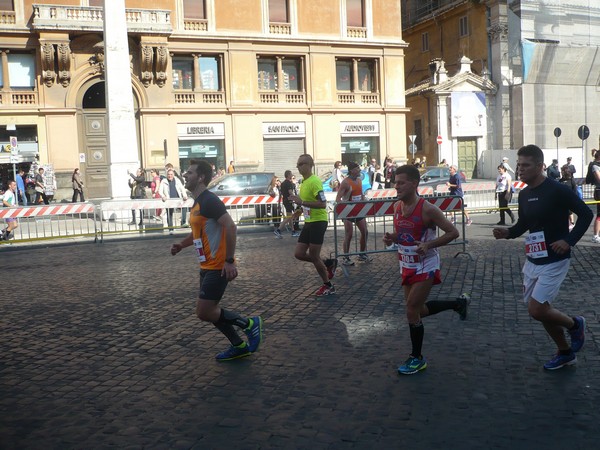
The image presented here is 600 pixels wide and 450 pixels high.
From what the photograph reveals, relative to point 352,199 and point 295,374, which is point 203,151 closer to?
point 352,199

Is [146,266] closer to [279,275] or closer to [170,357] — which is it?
[279,275]

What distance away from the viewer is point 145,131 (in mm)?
34719

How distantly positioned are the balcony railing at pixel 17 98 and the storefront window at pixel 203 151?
274 inches

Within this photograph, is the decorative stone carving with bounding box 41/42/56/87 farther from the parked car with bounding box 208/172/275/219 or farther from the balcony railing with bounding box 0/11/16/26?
the parked car with bounding box 208/172/275/219

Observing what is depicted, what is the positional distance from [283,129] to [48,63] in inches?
461

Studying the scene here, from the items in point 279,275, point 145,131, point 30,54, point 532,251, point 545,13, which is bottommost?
point 279,275

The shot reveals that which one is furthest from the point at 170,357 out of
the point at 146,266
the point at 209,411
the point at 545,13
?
the point at 545,13

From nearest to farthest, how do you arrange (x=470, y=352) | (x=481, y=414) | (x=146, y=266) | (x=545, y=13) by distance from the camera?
1. (x=481, y=414)
2. (x=470, y=352)
3. (x=146, y=266)
4. (x=545, y=13)

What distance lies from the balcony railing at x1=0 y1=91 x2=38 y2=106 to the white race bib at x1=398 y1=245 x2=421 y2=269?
99.6ft

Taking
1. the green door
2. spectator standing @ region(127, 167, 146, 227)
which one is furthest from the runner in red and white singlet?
the green door

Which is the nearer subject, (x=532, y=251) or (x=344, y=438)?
(x=344, y=438)

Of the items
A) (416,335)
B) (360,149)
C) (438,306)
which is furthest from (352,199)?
(360,149)

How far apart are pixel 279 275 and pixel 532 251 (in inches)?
257

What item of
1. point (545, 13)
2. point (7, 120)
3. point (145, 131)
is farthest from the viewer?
point (545, 13)
